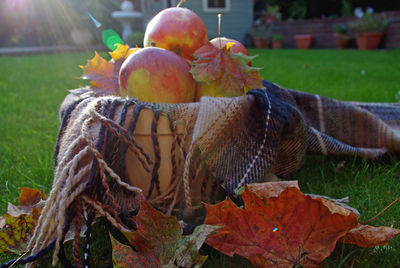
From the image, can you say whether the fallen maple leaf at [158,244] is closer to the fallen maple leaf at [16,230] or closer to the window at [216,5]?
the fallen maple leaf at [16,230]

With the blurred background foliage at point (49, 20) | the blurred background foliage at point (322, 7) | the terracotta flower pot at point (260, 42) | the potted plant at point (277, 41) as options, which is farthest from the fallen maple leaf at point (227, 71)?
the blurred background foliage at point (322, 7)

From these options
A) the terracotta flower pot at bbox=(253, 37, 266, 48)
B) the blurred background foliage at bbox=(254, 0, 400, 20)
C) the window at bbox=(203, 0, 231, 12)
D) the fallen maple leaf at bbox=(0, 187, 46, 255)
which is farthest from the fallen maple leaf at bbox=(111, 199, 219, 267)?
the blurred background foliage at bbox=(254, 0, 400, 20)

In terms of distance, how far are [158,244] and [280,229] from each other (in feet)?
0.92

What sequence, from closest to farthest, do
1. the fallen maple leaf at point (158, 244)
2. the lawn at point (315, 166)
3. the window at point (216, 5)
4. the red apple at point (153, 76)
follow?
the fallen maple leaf at point (158, 244)
the lawn at point (315, 166)
the red apple at point (153, 76)
the window at point (216, 5)

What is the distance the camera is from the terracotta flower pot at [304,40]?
10.6 meters

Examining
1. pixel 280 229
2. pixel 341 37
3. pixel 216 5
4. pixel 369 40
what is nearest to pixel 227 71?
pixel 280 229

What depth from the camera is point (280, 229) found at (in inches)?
31.9

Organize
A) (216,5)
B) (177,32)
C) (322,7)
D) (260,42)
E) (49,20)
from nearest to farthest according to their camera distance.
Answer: (177,32) → (260,42) → (49,20) → (216,5) → (322,7)

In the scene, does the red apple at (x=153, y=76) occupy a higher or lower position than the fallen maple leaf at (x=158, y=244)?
higher

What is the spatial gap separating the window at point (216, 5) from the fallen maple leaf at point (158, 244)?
12.2 m

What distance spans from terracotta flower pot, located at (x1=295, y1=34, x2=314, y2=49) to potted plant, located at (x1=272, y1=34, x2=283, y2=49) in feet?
1.85

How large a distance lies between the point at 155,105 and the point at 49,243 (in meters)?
0.42

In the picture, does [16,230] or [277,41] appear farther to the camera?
[277,41]

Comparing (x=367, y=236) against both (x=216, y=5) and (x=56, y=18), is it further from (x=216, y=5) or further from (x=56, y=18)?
(x=56, y=18)
